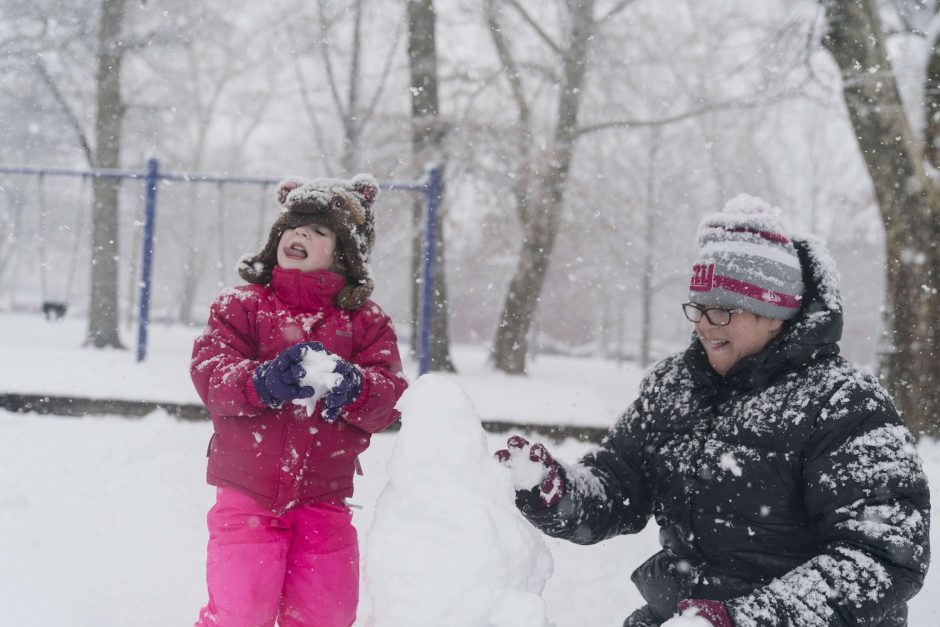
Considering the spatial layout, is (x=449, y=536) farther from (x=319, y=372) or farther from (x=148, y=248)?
(x=148, y=248)

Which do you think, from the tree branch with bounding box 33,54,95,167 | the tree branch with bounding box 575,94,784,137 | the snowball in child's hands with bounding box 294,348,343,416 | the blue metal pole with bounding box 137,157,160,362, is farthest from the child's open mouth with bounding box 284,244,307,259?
the tree branch with bounding box 33,54,95,167

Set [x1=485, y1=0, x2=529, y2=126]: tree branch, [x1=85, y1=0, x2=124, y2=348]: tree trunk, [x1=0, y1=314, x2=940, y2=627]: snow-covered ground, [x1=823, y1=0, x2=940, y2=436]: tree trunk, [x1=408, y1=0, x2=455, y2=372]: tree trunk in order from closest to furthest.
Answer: [x1=0, y1=314, x2=940, y2=627]: snow-covered ground → [x1=823, y1=0, x2=940, y2=436]: tree trunk → [x1=408, y1=0, x2=455, y2=372]: tree trunk → [x1=485, y1=0, x2=529, y2=126]: tree branch → [x1=85, y1=0, x2=124, y2=348]: tree trunk

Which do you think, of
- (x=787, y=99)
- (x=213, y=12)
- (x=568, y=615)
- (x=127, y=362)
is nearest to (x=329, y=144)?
(x=213, y=12)

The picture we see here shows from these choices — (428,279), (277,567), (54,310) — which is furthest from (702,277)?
(54,310)

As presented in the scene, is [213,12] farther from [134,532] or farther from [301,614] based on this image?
[301,614]

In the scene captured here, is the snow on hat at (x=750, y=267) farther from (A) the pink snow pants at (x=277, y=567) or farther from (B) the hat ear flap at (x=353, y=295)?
(A) the pink snow pants at (x=277, y=567)

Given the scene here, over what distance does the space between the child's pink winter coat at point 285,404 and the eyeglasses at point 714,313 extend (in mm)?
937

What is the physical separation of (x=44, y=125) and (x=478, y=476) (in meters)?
11.6

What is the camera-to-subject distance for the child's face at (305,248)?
2.42 meters

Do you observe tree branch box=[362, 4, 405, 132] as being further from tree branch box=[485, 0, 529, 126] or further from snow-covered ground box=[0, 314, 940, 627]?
snow-covered ground box=[0, 314, 940, 627]

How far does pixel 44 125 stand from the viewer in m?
10.7

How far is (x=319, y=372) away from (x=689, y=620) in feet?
3.69

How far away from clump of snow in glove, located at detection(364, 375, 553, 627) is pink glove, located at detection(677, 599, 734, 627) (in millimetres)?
293

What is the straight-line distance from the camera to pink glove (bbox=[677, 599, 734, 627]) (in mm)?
1339
